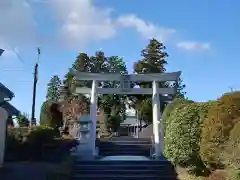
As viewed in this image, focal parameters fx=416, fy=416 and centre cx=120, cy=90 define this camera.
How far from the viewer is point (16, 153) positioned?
15.6m

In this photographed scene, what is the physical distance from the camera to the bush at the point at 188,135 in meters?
11.3

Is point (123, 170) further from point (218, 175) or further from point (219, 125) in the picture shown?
point (219, 125)

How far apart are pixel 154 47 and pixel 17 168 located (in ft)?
90.7

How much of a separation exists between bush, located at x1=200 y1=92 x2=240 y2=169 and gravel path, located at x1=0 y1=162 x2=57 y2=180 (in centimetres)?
494

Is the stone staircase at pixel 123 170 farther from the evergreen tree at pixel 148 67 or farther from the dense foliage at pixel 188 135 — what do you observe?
the evergreen tree at pixel 148 67

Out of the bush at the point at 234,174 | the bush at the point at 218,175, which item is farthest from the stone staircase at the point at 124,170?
the bush at the point at 234,174

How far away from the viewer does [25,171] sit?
41.7ft

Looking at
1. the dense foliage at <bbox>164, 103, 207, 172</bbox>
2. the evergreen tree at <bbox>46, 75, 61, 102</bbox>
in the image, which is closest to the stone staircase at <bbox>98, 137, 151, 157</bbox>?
the dense foliage at <bbox>164, 103, 207, 172</bbox>

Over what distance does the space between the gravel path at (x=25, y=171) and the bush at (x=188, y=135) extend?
13.1 ft

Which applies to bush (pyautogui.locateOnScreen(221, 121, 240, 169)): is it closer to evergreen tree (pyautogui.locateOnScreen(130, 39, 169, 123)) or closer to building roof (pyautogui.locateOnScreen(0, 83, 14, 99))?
building roof (pyautogui.locateOnScreen(0, 83, 14, 99))

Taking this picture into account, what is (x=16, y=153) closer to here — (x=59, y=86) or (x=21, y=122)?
(x=21, y=122)

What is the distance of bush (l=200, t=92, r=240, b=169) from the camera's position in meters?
9.66

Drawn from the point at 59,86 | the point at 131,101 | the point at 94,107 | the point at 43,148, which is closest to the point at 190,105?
the point at 43,148

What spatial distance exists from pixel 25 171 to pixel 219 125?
622cm
